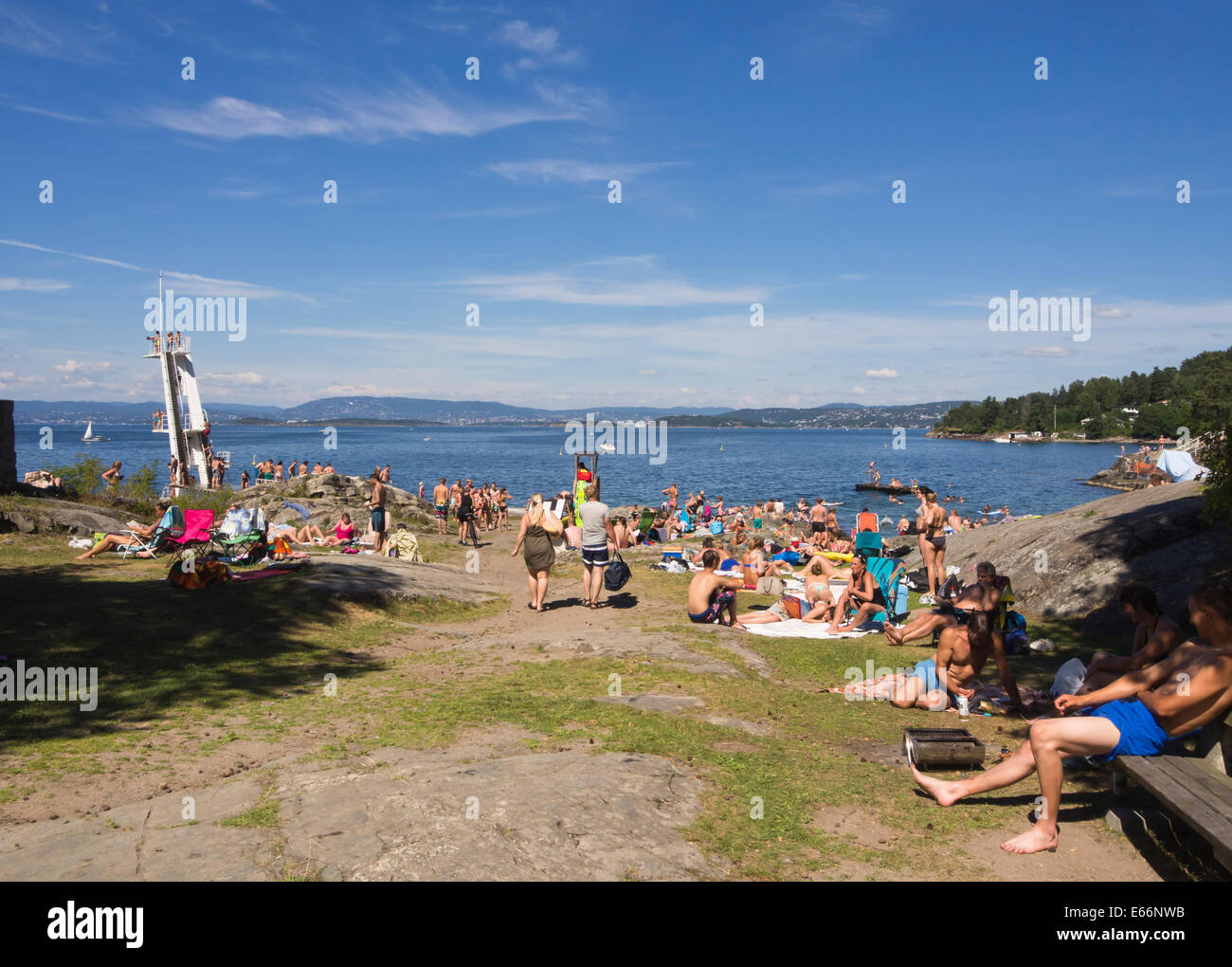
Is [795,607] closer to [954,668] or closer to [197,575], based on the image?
[954,668]

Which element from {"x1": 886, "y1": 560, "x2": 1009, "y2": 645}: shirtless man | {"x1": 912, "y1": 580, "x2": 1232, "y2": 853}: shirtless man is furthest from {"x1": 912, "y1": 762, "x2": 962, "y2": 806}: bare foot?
{"x1": 886, "y1": 560, "x2": 1009, "y2": 645}: shirtless man

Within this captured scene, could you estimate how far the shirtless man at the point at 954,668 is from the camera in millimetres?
7219

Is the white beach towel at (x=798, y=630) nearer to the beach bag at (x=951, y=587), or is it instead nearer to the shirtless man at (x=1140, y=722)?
the beach bag at (x=951, y=587)

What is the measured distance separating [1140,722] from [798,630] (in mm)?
6249

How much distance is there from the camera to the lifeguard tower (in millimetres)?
33031

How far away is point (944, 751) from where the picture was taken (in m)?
5.45

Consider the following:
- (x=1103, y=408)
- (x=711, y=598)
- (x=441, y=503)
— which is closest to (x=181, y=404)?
(x=441, y=503)

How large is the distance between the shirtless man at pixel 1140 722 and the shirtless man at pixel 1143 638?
1.34 metres

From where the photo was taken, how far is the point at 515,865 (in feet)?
11.8

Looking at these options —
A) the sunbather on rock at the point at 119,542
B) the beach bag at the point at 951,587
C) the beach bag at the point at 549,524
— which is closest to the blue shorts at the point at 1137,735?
the beach bag at the point at 549,524

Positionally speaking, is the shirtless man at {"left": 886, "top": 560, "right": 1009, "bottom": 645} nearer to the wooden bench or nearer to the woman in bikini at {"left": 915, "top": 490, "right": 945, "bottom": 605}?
the wooden bench

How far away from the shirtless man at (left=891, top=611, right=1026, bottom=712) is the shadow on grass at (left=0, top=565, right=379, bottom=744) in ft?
18.8
